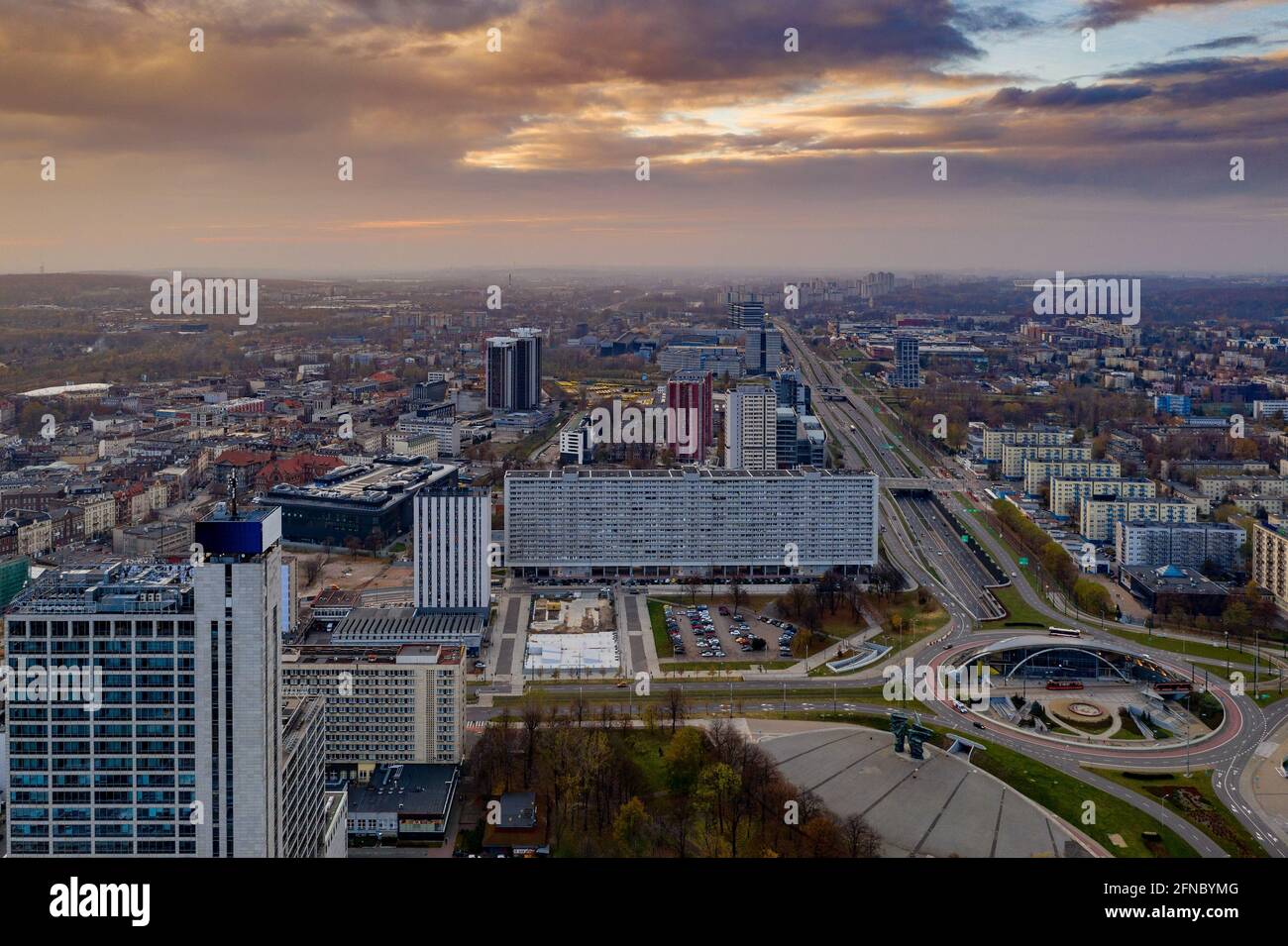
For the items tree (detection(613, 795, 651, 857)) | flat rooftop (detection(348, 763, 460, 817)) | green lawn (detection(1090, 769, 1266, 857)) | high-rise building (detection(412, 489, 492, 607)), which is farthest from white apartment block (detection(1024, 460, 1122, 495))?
flat rooftop (detection(348, 763, 460, 817))

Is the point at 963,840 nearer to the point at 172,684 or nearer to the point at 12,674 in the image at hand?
the point at 172,684

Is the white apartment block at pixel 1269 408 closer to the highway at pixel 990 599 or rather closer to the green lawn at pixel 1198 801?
the highway at pixel 990 599

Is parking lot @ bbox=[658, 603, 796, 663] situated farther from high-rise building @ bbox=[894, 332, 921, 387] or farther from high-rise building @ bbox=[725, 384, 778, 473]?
high-rise building @ bbox=[894, 332, 921, 387]

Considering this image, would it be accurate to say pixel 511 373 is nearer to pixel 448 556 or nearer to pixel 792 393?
pixel 792 393

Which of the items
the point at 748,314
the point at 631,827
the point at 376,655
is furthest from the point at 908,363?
the point at 631,827

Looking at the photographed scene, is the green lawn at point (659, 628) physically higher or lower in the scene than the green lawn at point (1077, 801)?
higher

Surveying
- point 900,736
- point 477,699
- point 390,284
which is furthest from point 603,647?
point 390,284

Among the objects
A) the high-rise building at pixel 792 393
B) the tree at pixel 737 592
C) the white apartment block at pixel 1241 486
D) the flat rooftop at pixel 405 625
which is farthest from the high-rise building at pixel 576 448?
the white apartment block at pixel 1241 486
